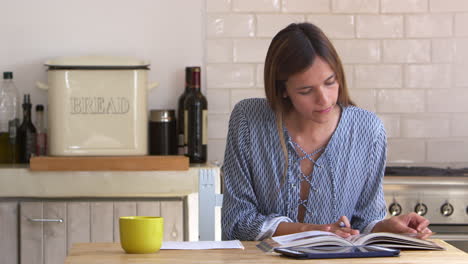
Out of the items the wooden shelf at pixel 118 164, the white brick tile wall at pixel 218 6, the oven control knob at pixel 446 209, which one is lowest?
the oven control knob at pixel 446 209

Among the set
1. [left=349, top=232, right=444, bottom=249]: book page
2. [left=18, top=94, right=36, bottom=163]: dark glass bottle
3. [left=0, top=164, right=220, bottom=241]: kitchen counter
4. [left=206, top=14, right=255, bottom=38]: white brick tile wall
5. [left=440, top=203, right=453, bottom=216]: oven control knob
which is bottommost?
[left=440, top=203, right=453, bottom=216]: oven control knob

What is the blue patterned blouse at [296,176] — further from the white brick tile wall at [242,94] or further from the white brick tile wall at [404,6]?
the white brick tile wall at [404,6]

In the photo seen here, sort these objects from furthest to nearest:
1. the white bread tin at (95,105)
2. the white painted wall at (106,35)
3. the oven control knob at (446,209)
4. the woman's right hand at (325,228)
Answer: the white painted wall at (106,35), the white bread tin at (95,105), the oven control knob at (446,209), the woman's right hand at (325,228)

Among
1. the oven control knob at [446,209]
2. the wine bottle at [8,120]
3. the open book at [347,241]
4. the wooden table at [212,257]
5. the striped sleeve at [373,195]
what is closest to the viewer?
the wooden table at [212,257]

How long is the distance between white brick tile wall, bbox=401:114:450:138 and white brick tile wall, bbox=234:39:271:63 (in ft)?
2.47

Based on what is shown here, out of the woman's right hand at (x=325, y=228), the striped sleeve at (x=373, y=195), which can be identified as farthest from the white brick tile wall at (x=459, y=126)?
the woman's right hand at (x=325, y=228)

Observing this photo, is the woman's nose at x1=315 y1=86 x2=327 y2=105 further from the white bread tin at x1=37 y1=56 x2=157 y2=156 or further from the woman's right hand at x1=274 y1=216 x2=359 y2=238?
the white bread tin at x1=37 y1=56 x2=157 y2=156

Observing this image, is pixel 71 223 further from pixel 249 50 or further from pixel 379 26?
pixel 379 26

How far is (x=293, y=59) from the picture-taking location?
6.52 feet

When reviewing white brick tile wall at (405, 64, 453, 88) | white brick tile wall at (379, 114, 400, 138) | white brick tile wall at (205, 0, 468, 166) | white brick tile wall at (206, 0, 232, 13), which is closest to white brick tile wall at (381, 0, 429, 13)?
white brick tile wall at (205, 0, 468, 166)

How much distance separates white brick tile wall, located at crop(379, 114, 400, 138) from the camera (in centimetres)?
353

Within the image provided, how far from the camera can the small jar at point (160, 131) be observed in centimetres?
330

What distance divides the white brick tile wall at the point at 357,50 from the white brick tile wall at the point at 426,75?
0.18 m

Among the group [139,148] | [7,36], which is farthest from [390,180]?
[7,36]
